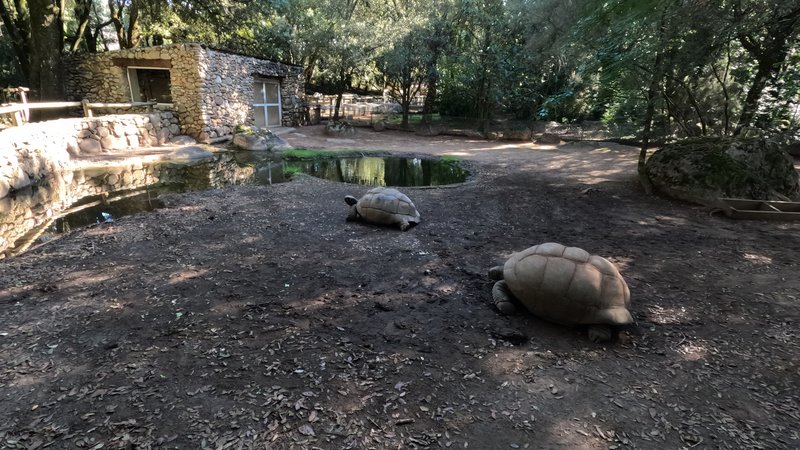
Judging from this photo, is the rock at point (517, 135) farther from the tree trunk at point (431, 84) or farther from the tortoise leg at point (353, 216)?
the tortoise leg at point (353, 216)

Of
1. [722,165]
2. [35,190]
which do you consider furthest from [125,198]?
[722,165]

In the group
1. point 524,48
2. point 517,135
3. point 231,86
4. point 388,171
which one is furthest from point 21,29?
point 517,135

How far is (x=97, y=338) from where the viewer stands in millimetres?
3150

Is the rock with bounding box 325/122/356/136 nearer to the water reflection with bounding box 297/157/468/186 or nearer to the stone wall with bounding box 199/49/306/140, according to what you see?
the stone wall with bounding box 199/49/306/140

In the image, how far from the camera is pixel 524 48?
53.6 ft

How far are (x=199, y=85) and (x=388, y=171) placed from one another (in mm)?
7481

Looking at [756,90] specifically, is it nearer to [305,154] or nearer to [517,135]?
[517,135]

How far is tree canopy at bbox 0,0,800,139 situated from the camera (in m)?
7.16

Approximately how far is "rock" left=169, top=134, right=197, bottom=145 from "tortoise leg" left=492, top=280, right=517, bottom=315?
13.0 meters

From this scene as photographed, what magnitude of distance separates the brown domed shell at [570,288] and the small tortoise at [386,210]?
104 inches

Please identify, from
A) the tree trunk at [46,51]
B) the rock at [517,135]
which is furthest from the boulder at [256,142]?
the rock at [517,135]

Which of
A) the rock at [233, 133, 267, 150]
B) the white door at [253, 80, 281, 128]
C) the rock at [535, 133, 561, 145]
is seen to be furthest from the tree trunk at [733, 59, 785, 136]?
the white door at [253, 80, 281, 128]

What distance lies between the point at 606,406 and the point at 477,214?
173 inches

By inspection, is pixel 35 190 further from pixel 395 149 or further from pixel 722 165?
pixel 722 165
